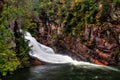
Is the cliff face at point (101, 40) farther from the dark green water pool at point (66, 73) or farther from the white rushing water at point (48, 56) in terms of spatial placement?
the dark green water pool at point (66, 73)

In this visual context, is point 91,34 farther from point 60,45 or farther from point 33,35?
point 33,35

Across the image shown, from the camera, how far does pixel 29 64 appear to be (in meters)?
42.2

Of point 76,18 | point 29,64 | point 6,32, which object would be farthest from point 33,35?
point 6,32

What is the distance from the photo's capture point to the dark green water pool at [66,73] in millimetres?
33938

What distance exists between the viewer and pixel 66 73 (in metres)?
36.3

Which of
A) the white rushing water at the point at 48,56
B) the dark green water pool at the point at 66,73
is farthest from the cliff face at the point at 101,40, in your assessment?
the dark green water pool at the point at 66,73

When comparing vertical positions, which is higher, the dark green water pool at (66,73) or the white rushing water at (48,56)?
the white rushing water at (48,56)

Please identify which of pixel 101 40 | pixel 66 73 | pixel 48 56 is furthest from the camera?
pixel 48 56

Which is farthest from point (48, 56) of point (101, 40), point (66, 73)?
point (66, 73)

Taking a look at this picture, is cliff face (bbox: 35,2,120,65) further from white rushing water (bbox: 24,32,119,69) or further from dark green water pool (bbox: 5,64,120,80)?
dark green water pool (bbox: 5,64,120,80)

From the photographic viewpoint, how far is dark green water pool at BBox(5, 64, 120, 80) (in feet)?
111

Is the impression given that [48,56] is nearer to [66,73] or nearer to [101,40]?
A: [101,40]

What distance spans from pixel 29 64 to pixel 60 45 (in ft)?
40.9

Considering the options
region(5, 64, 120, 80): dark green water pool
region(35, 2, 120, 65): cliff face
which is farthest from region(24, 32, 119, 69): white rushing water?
region(5, 64, 120, 80): dark green water pool
